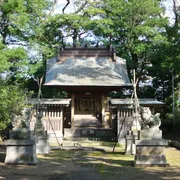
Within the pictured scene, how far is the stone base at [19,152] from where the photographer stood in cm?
1043

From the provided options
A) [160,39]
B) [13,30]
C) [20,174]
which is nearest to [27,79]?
[13,30]

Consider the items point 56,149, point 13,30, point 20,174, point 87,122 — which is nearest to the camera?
point 20,174

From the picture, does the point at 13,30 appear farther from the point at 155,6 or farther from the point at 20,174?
the point at 20,174

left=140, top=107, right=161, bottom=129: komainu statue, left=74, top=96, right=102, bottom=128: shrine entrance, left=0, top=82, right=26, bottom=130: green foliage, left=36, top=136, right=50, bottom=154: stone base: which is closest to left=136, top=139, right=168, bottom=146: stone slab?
left=140, top=107, right=161, bottom=129: komainu statue

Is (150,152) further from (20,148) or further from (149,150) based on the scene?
(20,148)

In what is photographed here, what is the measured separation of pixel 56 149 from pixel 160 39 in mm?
15055

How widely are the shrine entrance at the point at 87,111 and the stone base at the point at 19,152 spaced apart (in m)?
11.2

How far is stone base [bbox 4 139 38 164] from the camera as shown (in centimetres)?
1043

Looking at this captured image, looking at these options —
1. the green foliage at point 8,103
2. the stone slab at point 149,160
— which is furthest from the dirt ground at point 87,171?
the green foliage at point 8,103

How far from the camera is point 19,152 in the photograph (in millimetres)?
10516

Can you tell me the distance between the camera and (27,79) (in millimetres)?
26625

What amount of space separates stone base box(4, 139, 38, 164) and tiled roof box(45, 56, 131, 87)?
10.5 metres

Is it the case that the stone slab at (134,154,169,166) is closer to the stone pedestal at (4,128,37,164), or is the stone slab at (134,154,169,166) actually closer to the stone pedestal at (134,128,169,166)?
the stone pedestal at (134,128,169,166)

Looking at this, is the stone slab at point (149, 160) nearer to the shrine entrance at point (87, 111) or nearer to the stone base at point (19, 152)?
the stone base at point (19, 152)
